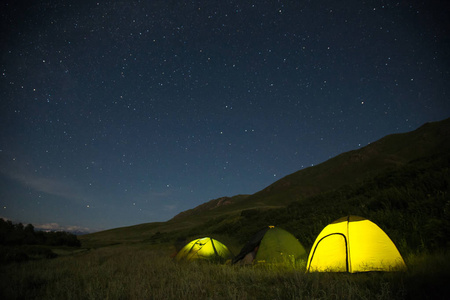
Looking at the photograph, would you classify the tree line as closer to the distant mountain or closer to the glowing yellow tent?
the glowing yellow tent

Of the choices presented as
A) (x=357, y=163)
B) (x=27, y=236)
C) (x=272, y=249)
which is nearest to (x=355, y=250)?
(x=272, y=249)

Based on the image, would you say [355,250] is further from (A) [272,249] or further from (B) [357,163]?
(B) [357,163]

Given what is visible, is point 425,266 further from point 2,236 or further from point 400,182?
point 2,236

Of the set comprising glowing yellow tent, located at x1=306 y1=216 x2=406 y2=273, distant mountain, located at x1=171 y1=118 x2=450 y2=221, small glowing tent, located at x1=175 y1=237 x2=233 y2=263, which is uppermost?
distant mountain, located at x1=171 y1=118 x2=450 y2=221

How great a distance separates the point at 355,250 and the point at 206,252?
7.44 m

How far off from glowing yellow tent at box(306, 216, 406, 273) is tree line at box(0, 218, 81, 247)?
23928 millimetres

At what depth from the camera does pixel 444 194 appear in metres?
8.90

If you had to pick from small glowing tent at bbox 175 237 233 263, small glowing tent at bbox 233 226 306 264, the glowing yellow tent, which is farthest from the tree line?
the glowing yellow tent

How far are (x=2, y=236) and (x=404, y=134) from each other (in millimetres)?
157406

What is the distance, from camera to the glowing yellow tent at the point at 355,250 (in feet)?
19.3

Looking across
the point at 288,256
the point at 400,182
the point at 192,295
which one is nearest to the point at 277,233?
the point at 288,256

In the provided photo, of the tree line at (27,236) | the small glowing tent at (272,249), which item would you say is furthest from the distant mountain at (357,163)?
the small glowing tent at (272,249)

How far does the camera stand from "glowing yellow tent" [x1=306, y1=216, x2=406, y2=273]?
19.3ft

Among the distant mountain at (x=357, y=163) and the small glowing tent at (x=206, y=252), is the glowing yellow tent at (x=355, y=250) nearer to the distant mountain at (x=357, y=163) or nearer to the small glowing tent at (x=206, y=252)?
the small glowing tent at (x=206, y=252)
